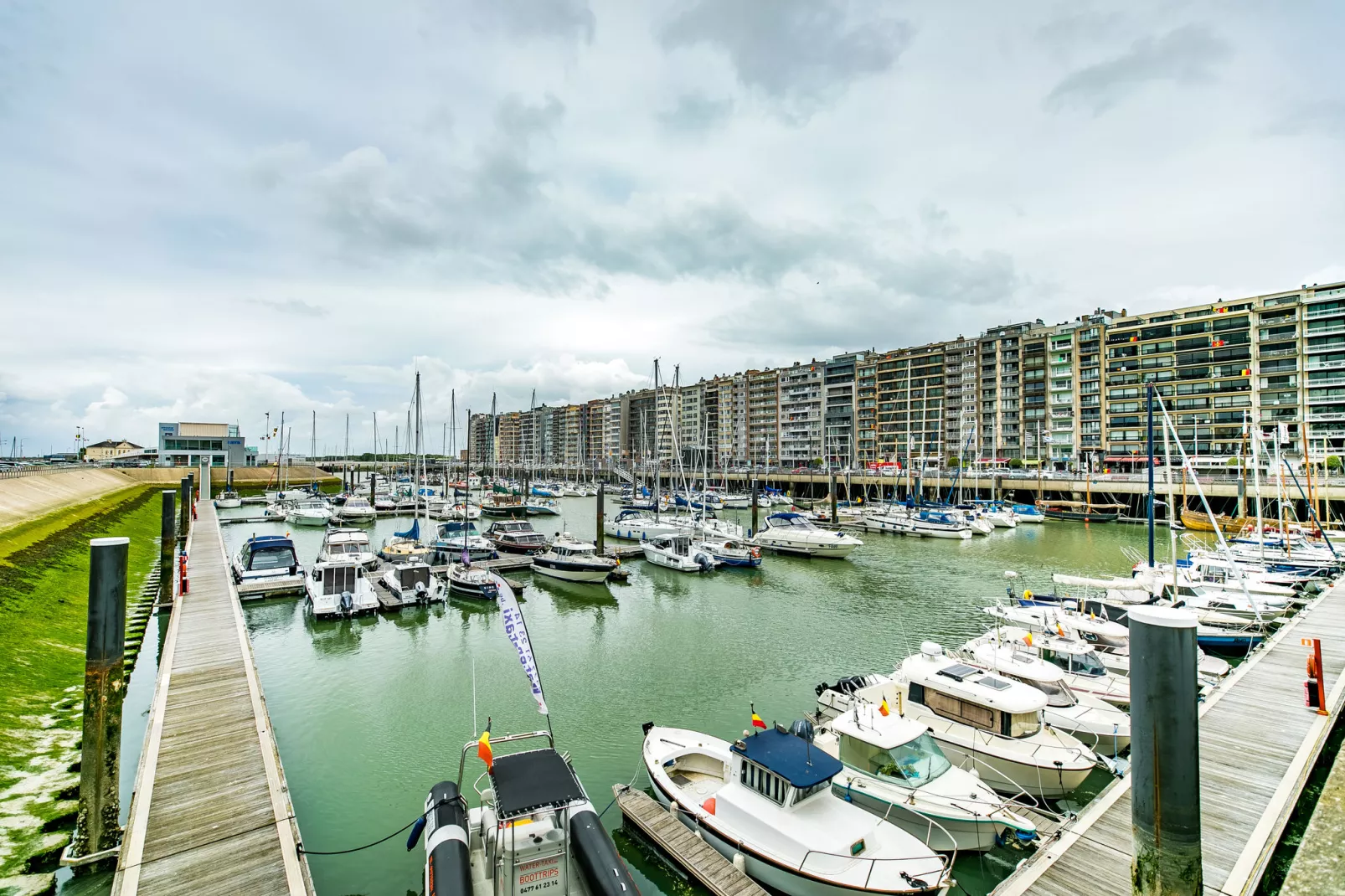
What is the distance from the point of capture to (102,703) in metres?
11.0

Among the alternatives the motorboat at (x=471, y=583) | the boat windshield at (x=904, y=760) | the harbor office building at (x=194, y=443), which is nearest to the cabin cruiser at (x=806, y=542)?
the motorboat at (x=471, y=583)

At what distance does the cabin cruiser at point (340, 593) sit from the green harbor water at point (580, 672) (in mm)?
737

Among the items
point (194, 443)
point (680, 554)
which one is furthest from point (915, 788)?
point (194, 443)

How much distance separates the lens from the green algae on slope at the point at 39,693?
12.0 metres

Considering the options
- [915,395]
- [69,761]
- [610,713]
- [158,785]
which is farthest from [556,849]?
[915,395]

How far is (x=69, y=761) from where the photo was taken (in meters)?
14.4

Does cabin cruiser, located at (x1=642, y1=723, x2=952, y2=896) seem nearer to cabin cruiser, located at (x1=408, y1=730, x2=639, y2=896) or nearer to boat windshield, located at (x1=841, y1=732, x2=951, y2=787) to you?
boat windshield, located at (x1=841, y1=732, x2=951, y2=787)

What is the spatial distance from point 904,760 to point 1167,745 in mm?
6942

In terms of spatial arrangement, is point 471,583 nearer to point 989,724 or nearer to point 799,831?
point 989,724

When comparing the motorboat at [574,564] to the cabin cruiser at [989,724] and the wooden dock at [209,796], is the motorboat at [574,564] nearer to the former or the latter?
the wooden dock at [209,796]

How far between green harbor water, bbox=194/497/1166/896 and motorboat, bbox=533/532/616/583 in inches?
37.3

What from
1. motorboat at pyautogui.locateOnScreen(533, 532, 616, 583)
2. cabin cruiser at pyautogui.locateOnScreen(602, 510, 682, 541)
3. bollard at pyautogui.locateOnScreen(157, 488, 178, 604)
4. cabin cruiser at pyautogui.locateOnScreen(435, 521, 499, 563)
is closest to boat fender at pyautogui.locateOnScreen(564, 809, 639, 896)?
motorboat at pyautogui.locateOnScreen(533, 532, 616, 583)

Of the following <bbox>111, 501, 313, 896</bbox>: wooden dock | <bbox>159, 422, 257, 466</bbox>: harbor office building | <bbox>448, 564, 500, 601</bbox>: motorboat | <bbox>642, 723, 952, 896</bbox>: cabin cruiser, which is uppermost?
<bbox>159, 422, 257, 466</bbox>: harbor office building

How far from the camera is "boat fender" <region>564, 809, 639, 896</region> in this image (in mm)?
8906
